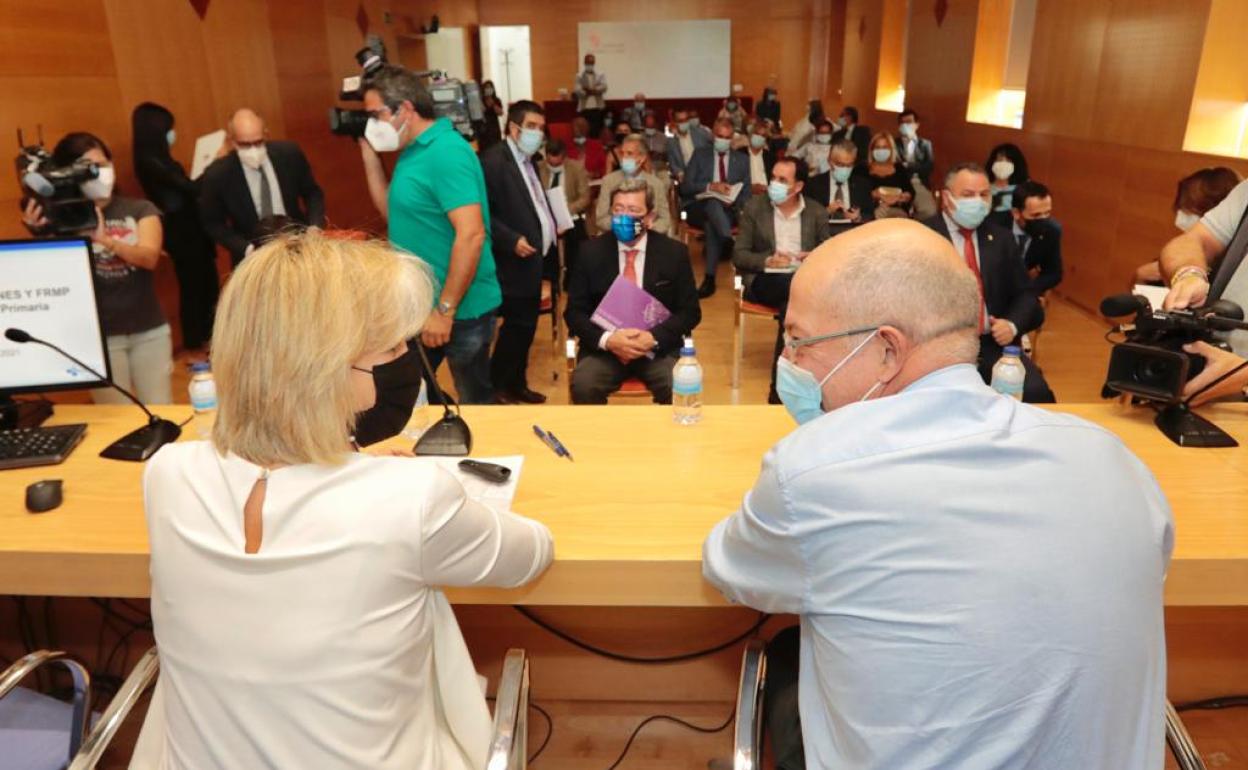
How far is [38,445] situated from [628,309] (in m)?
2.03

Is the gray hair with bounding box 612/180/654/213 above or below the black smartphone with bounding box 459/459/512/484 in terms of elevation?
above

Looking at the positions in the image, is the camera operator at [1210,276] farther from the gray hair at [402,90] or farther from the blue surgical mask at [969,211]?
the gray hair at [402,90]

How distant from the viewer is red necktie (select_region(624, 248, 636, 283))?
3658 millimetres

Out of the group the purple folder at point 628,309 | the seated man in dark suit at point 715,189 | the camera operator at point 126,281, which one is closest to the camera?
the camera operator at point 126,281

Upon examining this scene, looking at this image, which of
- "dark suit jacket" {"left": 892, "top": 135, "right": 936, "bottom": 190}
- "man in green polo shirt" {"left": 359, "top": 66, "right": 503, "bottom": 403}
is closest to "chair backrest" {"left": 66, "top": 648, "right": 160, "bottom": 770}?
"man in green polo shirt" {"left": 359, "top": 66, "right": 503, "bottom": 403}

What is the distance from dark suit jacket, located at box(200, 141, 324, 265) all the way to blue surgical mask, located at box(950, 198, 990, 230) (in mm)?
3203

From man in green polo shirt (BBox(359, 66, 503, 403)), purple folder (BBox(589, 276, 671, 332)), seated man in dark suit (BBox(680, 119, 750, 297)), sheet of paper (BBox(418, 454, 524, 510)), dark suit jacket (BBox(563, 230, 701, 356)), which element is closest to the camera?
sheet of paper (BBox(418, 454, 524, 510))

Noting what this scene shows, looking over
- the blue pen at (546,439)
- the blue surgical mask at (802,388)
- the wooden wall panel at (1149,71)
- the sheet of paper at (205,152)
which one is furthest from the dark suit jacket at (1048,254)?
the sheet of paper at (205,152)

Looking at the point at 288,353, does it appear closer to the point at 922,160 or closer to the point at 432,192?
the point at 432,192

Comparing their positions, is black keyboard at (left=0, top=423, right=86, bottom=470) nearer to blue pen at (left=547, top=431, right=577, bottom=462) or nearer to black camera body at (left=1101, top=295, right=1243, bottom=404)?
blue pen at (left=547, top=431, right=577, bottom=462)

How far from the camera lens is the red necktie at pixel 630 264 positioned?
3658 millimetres

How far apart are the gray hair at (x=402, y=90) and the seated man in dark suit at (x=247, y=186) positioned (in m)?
1.63

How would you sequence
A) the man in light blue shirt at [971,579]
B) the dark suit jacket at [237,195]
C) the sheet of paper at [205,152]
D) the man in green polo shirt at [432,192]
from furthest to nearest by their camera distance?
the sheet of paper at [205,152] < the dark suit jacket at [237,195] < the man in green polo shirt at [432,192] < the man in light blue shirt at [971,579]

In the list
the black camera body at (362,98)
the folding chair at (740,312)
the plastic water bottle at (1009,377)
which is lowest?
the folding chair at (740,312)
